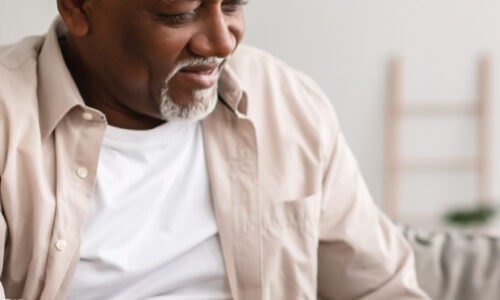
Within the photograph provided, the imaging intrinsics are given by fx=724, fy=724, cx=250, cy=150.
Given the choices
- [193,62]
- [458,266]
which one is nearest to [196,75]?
[193,62]

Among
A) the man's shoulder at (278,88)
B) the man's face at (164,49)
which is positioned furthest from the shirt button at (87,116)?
the man's shoulder at (278,88)

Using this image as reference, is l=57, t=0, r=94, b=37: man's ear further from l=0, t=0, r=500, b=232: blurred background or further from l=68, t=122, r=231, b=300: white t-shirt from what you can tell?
l=0, t=0, r=500, b=232: blurred background

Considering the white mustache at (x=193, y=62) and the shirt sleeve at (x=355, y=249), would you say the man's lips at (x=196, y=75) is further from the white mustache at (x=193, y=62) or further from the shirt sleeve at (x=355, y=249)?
the shirt sleeve at (x=355, y=249)

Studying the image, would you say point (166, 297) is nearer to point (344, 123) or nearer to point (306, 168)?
point (306, 168)

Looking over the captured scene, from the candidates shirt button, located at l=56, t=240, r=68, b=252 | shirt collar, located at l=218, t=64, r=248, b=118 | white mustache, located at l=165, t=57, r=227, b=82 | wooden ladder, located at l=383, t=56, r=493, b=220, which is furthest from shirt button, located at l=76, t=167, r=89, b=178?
wooden ladder, located at l=383, t=56, r=493, b=220

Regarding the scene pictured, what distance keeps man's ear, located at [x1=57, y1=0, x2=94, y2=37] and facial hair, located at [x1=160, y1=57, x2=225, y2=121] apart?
20 cm

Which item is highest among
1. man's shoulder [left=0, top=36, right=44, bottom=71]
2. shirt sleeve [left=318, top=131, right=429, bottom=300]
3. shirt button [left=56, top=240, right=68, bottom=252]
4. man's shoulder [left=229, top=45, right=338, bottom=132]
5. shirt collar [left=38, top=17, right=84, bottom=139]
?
man's shoulder [left=0, top=36, right=44, bottom=71]

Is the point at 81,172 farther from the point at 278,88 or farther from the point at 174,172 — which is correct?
A: the point at 278,88

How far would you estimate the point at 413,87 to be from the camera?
3.84m

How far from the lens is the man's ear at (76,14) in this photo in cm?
136

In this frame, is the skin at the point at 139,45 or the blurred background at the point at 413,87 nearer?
the skin at the point at 139,45

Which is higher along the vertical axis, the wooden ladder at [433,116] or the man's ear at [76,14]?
the man's ear at [76,14]

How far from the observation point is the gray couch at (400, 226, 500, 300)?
1.55 meters

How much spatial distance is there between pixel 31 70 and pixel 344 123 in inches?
102
